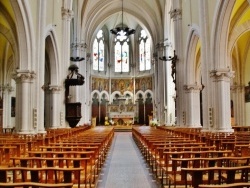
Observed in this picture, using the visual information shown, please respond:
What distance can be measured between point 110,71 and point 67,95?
2627 cm

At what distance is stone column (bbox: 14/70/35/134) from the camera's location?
14.5m

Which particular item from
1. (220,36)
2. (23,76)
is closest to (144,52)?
(220,36)

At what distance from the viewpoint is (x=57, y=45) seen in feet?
68.2

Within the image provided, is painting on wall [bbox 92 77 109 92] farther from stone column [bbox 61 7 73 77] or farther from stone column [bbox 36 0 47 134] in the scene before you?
stone column [bbox 36 0 47 134]

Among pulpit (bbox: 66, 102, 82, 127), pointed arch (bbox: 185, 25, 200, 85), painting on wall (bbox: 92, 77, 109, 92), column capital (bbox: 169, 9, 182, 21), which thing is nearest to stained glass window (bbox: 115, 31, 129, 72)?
painting on wall (bbox: 92, 77, 109, 92)

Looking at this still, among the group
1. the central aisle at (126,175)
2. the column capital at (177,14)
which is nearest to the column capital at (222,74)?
the central aisle at (126,175)

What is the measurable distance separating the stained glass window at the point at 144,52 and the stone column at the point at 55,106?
2754 centimetres

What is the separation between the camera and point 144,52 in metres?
47.2

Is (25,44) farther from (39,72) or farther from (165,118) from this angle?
(165,118)

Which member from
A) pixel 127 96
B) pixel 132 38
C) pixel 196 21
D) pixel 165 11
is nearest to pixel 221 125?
pixel 196 21

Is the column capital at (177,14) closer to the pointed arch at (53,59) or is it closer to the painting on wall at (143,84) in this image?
the pointed arch at (53,59)

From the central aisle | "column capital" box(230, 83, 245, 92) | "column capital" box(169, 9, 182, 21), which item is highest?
"column capital" box(169, 9, 182, 21)

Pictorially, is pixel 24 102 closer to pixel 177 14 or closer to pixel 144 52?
pixel 177 14

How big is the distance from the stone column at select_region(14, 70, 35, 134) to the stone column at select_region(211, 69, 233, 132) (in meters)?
8.61
